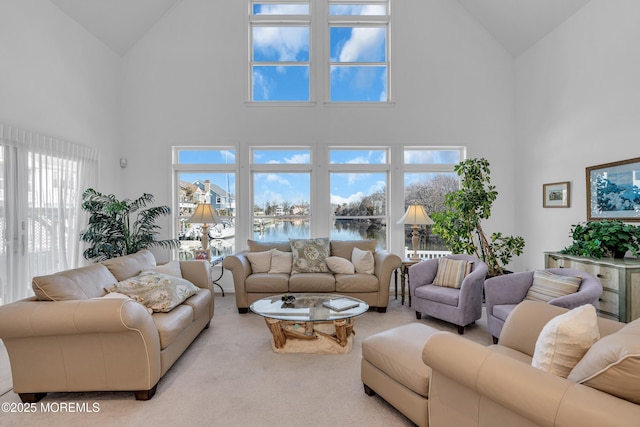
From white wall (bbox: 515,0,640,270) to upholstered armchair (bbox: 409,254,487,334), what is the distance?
1.61 meters

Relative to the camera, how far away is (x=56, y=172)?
154 inches

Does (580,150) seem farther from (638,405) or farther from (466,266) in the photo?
(638,405)

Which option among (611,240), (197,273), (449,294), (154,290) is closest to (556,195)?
(611,240)

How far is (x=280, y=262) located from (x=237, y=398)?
2.29m

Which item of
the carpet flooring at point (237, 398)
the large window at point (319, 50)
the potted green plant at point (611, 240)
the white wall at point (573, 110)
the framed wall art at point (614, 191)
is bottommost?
the carpet flooring at point (237, 398)

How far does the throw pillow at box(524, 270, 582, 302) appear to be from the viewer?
2885 mm

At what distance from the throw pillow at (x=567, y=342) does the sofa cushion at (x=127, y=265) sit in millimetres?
3156

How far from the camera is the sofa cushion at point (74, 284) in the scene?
2.22 meters

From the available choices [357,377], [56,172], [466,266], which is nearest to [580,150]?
[466,266]

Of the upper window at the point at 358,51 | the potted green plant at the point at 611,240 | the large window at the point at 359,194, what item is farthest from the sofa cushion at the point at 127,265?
the potted green plant at the point at 611,240

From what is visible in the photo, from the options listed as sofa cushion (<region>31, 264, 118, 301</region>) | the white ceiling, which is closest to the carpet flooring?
sofa cushion (<region>31, 264, 118, 301</region>)

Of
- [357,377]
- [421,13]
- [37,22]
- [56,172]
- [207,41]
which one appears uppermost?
[421,13]

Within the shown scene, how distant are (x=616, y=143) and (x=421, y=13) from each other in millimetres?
3349

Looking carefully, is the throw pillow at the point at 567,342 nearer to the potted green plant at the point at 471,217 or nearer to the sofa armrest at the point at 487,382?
the sofa armrest at the point at 487,382
